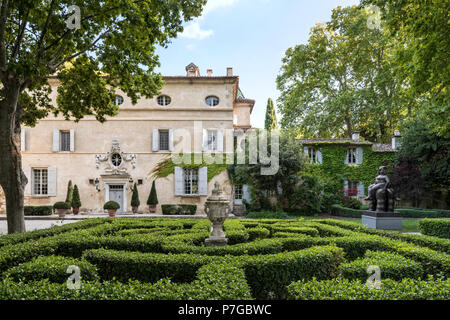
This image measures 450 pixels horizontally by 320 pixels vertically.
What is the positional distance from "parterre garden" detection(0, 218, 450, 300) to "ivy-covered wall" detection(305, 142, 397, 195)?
1402 cm

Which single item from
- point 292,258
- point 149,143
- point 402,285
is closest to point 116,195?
point 149,143

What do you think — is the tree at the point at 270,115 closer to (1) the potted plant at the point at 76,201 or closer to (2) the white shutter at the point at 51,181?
(1) the potted plant at the point at 76,201

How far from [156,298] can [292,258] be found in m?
2.44

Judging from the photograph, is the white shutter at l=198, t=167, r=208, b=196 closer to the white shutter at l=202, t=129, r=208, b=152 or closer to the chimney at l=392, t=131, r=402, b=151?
the white shutter at l=202, t=129, r=208, b=152

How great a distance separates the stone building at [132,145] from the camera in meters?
18.0

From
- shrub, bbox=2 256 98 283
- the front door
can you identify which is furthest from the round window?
shrub, bbox=2 256 98 283

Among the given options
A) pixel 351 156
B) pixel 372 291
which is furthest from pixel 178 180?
pixel 372 291

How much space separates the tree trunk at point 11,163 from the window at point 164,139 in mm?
11264

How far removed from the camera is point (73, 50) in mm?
9102

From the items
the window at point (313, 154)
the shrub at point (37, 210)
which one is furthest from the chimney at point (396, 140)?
the shrub at point (37, 210)

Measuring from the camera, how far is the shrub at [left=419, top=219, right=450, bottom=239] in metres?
8.20

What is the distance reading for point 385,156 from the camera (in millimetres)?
20828

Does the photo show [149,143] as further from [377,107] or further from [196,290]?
[377,107]

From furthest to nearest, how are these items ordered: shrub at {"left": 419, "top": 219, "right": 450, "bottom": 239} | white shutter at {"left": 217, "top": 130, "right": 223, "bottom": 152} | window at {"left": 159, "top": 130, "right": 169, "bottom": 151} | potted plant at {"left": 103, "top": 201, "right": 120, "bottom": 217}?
window at {"left": 159, "top": 130, "right": 169, "bottom": 151}
white shutter at {"left": 217, "top": 130, "right": 223, "bottom": 152}
potted plant at {"left": 103, "top": 201, "right": 120, "bottom": 217}
shrub at {"left": 419, "top": 219, "right": 450, "bottom": 239}
